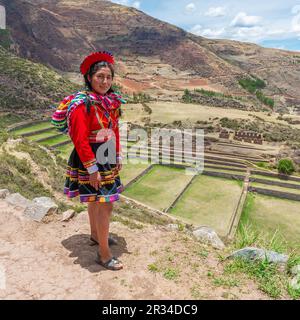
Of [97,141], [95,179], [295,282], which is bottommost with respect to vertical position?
[295,282]

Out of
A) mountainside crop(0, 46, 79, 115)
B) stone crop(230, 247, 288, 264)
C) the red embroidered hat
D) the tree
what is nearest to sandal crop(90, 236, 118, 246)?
stone crop(230, 247, 288, 264)

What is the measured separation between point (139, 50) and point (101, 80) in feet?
286

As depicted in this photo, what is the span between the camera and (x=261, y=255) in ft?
13.0

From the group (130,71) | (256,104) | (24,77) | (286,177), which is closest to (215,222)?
(286,177)

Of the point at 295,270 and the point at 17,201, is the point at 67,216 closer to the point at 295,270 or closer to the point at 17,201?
the point at 17,201

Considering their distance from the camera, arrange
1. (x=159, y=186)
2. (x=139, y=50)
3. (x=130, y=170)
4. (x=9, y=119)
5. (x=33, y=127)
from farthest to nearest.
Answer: (x=139, y=50) < (x=9, y=119) < (x=33, y=127) < (x=130, y=170) < (x=159, y=186)

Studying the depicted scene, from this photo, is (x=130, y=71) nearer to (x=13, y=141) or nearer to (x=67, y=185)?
(x=13, y=141)

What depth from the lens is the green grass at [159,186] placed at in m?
16.2

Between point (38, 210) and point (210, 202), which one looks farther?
point (210, 202)

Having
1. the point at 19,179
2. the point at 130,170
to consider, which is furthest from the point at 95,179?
the point at 130,170

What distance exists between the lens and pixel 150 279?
356 centimetres

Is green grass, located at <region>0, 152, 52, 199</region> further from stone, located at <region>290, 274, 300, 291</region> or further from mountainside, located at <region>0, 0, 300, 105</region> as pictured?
mountainside, located at <region>0, 0, 300, 105</region>

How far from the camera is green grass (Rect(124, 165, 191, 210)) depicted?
53.2ft

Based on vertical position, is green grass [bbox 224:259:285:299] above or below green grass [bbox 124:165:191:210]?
above
